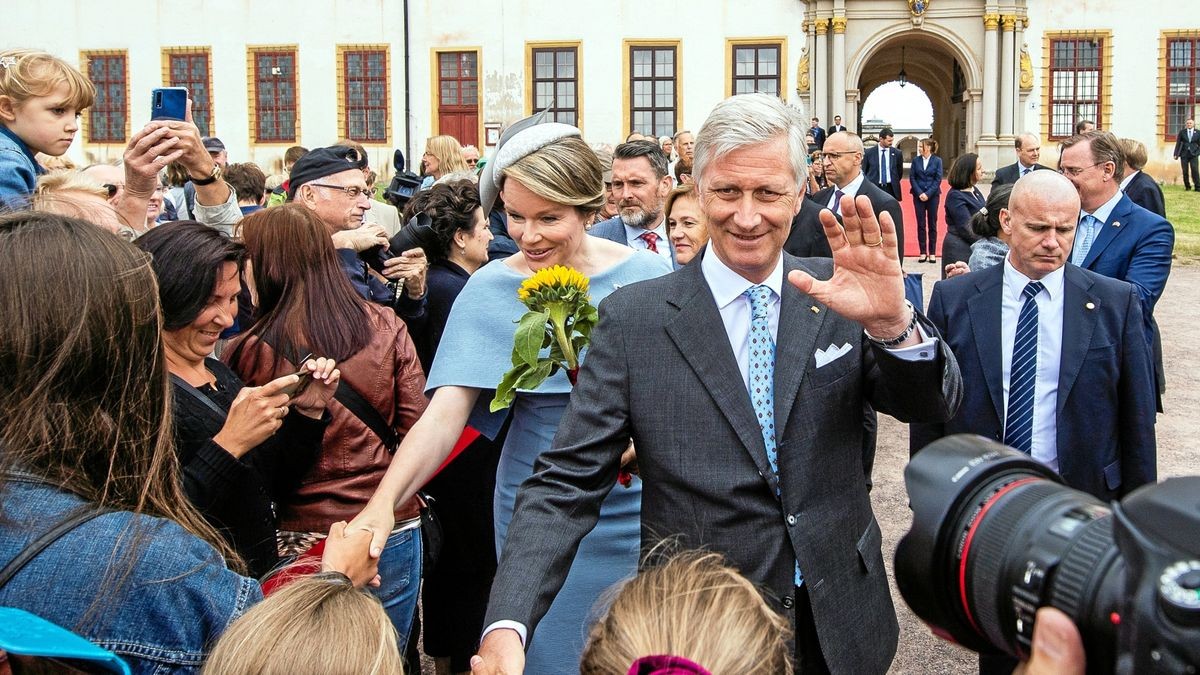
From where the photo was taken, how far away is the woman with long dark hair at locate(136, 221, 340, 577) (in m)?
2.54

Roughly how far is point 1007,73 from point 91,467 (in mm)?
29982

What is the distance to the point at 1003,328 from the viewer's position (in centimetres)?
384

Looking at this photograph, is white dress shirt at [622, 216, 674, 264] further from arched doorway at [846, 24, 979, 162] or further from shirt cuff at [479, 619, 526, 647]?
arched doorway at [846, 24, 979, 162]

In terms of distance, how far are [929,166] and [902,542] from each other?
16.7 metres

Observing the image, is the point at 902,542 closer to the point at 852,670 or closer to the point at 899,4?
the point at 852,670

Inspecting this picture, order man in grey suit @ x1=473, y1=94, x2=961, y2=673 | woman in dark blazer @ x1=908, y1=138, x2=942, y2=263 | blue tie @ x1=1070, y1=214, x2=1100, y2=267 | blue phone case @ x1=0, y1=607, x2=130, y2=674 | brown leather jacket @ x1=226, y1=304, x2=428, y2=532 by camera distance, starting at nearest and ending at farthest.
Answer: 1. blue phone case @ x1=0, y1=607, x2=130, y2=674
2. man in grey suit @ x1=473, y1=94, x2=961, y2=673
3. brown leather jacket @ x1=226, y1=304, x2=428, y2=532
4. blue tie @ x1=1070, y1=214, x2=1100, y2=267
5. woman in dark blazer @ x1=908, y1=138, x2=942, y2=263

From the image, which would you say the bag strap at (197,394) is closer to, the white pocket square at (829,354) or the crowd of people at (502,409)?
the crowd of people at (502,409)

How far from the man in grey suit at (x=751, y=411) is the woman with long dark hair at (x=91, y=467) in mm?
678

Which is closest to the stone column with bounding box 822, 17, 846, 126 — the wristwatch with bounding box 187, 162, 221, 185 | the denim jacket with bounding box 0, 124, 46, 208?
the wristwatch with bounding box 187, 162, 221, 185

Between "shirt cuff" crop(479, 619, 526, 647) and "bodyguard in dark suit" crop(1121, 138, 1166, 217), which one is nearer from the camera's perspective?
"shirt cuff" crop(479, 619, 526, 647)

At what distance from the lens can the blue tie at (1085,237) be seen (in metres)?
5.60

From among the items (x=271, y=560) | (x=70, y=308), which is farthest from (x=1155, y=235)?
(x=70, y=308)

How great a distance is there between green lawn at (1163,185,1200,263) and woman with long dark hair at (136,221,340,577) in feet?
52.3

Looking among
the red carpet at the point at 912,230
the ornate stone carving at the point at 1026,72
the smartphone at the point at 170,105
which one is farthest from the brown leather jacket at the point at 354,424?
the ornate stone carving at the point at 1026,72
